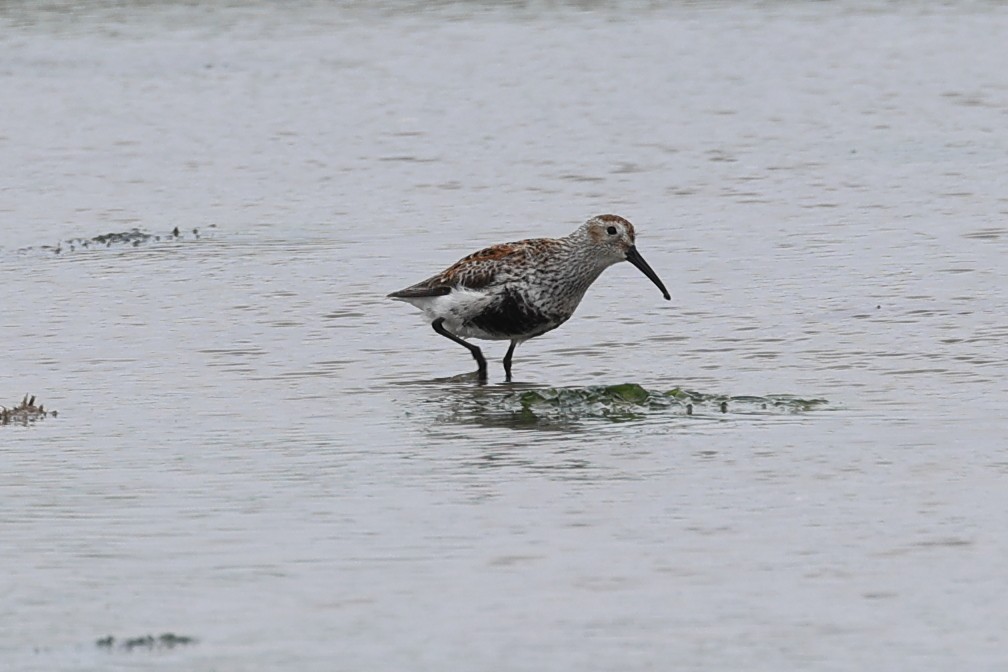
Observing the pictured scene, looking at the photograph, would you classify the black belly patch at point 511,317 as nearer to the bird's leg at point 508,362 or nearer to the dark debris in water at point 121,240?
the bird's leg at point 508,362

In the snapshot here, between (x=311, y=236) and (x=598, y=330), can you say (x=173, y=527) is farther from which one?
(x=311, y=236)

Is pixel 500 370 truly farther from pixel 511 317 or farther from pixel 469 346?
pixel 511 317

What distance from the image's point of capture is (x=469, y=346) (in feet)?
43.8

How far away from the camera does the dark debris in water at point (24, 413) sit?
11.3 metres

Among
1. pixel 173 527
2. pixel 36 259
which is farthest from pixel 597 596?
pixel 36 259

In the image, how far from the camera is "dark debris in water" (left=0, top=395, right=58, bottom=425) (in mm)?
11312

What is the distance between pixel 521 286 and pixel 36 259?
A: 596 cm

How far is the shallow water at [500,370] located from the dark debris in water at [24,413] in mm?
135

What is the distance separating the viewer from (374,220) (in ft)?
62.3

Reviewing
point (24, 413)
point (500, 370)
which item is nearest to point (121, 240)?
point (500, 370)

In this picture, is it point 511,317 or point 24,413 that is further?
point 511,317

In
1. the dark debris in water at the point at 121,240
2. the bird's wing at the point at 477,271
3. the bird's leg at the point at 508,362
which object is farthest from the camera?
the dark debris in water at the point at 121,240

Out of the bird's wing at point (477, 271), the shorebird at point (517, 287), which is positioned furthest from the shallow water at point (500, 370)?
the bird's wing at point (477, 271)

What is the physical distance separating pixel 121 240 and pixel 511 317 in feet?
20.5
